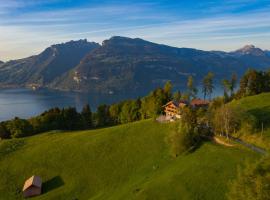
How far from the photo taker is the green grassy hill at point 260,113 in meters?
69.9

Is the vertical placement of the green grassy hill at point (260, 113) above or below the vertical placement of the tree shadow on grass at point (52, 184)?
above

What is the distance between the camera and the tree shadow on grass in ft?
248

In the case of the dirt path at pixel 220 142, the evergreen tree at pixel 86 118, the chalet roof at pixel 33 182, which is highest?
the dirt path at pixel 220 142

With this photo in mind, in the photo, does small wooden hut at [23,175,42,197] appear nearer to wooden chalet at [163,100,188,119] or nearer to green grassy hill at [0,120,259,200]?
green grassy hill at [0,120,259,200]

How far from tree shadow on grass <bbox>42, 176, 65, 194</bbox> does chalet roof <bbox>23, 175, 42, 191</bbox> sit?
1.54 meters

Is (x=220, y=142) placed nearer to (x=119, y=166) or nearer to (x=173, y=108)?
(x=119, y=166)

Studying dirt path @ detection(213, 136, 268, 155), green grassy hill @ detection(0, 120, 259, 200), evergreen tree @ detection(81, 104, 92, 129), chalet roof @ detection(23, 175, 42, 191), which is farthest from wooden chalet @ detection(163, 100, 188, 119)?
evergreen tree @ detection(81, 104, 92, 129)

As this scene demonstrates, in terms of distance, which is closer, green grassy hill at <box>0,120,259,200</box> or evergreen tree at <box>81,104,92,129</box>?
green grassy hill at <box>0,120,259,200</box>

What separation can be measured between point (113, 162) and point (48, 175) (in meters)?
16.5

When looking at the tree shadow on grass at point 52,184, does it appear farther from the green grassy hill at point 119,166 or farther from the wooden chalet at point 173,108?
the wooden chalet at point 173,108

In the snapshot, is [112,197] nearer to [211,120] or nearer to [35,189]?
[35,189]

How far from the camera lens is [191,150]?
7331 centimetres

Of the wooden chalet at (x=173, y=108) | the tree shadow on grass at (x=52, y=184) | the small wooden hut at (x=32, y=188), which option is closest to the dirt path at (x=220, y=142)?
the wooden chalet at (x=173, y=108)

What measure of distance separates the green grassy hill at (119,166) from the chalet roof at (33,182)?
1915 millimetres
